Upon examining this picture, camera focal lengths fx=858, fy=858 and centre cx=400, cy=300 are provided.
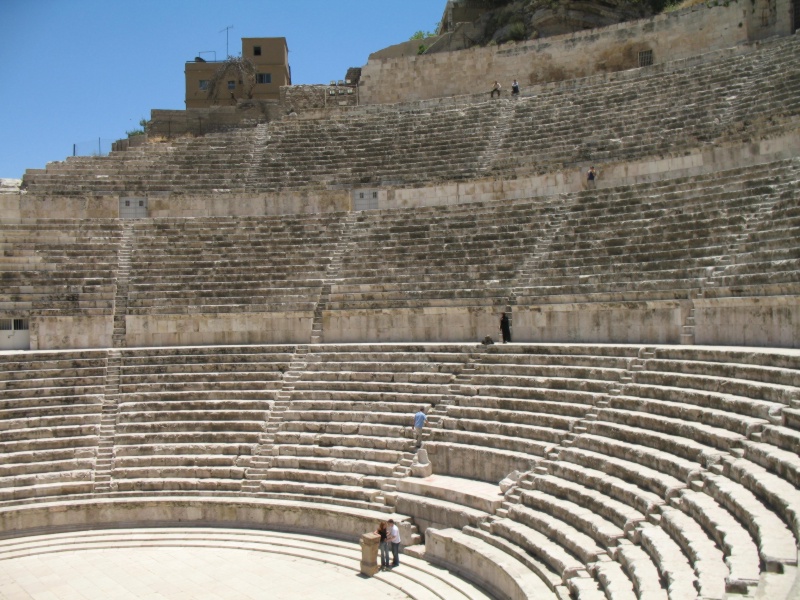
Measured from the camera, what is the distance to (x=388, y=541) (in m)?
12.8

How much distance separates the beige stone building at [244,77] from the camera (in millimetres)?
36250

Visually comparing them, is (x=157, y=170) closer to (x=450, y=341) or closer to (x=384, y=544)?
(x=450, y=341)

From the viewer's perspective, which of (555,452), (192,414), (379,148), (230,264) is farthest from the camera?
(379,148)

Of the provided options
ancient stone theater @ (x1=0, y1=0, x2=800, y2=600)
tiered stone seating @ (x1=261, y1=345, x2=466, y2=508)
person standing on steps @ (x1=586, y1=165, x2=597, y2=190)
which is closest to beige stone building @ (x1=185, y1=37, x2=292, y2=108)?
ancient stone theater @ (x1=0, y1=0, x2=800, y2=600)

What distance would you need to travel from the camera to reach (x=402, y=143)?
87.4 ft

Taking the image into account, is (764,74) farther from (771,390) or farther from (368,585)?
(368,585)

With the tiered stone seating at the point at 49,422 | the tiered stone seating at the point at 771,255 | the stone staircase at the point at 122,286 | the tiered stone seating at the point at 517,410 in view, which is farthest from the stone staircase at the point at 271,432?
the tiered stone seating at the point at 771,255

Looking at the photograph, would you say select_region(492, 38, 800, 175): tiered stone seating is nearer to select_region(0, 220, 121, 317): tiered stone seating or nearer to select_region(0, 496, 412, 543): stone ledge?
select_region(0, 220, 121, 317): tiered stone seating

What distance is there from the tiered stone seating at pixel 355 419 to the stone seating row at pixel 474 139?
7.57 m

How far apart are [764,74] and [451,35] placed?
49.3ft

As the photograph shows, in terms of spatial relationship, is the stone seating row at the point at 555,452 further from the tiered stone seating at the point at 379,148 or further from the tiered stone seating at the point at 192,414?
the tiered stone seating at the point at 379,148

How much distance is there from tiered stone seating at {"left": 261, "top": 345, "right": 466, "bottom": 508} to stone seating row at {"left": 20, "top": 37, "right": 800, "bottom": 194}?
757 centimetres

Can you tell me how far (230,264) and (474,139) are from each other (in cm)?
877

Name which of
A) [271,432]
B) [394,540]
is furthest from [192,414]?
[394,540]
